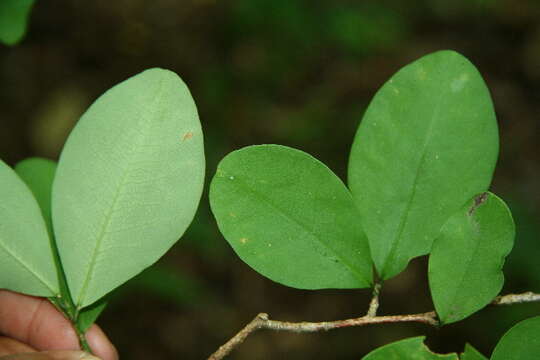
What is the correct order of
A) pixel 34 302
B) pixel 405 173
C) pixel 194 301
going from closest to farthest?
pixel 405 173 < pixel 34 302 < pixel 194 301

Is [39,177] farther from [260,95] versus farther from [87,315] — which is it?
[260,95]

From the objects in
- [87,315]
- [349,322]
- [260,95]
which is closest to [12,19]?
[87,315]

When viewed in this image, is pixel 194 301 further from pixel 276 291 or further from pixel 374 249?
pixel 374 249

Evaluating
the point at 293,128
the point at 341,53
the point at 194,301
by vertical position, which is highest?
the point at 341,53

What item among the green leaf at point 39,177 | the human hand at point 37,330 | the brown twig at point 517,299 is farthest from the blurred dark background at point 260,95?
the brown twig at point 517,299

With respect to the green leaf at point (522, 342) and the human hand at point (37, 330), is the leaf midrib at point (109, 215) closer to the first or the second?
the human hand at point (37, 330)

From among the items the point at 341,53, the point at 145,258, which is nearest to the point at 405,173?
the point at 145,258

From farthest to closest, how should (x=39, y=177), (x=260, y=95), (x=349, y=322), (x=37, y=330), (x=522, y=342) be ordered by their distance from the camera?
1. (x=260, y=95)
2. (x=37, y=330)
3. (x=39, y=177)
4. (x=349, y=322)
5. (x=522, y=342)
